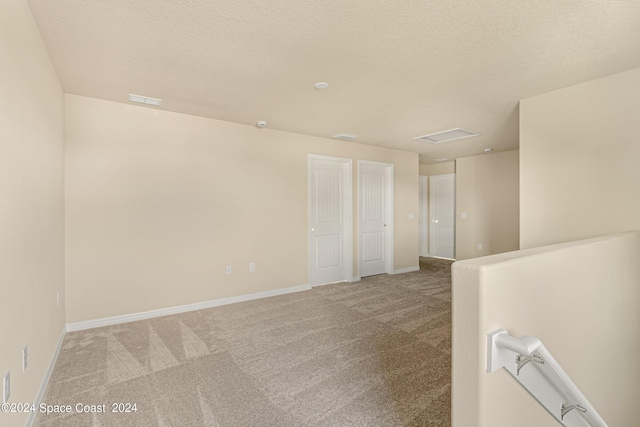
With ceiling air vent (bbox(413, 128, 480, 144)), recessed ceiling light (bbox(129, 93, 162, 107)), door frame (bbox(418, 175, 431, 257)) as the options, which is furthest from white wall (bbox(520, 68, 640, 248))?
door frame (bbox(418, 175, 431, 257))

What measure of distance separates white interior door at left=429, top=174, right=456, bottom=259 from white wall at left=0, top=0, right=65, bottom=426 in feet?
23.7

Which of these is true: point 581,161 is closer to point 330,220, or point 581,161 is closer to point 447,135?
point 447,135

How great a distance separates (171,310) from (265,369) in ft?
6.06

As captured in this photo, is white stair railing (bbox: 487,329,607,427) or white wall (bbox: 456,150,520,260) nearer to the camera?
white stair railing (bbox: 487,329,607,427)

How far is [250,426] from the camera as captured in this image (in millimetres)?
1785

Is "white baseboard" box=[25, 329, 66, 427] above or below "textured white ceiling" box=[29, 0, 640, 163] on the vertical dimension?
below

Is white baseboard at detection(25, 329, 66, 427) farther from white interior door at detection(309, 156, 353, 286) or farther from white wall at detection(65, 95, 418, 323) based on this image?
white interior door at detection(309, 156, 353, 286)

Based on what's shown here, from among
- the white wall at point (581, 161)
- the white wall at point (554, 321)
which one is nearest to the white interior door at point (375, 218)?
the white wall at point (581, 161)

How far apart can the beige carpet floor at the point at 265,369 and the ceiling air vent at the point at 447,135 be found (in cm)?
257

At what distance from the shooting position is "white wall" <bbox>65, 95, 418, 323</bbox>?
3232 mm

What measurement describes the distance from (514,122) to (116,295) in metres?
5.29

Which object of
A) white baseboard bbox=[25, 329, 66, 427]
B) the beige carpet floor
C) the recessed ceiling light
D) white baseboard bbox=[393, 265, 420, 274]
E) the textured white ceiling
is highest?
the recessed ceiling light

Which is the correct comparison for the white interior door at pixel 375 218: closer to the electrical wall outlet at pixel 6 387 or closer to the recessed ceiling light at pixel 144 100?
the recessed ceiling light at pixel 144 100

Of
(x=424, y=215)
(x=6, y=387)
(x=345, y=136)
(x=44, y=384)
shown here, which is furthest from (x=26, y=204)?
(x=424, y=215)
